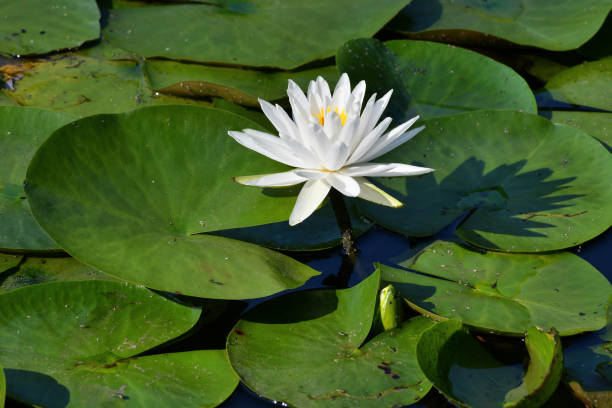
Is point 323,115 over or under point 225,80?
over

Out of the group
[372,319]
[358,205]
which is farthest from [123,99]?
[372,319]

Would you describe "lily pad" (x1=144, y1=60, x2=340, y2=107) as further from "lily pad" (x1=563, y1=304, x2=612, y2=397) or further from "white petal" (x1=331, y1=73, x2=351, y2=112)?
"lily pad" (x1=563, y1=304, x2=612, y2=397)

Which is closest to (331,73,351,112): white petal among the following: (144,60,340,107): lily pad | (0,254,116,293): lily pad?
(144,60,340,107): lily pad

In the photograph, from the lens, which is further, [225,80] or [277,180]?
[225,80]

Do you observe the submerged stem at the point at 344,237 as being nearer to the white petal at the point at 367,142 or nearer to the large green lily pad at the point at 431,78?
the white petal at the point at 367,142

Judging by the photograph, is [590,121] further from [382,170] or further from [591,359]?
[382,170]

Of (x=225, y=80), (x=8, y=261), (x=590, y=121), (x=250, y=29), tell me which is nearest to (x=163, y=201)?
(x=8, y=261)
